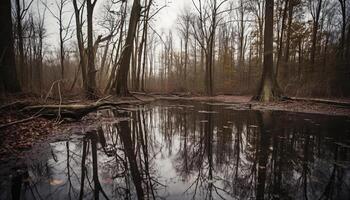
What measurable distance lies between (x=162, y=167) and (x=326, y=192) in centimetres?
227

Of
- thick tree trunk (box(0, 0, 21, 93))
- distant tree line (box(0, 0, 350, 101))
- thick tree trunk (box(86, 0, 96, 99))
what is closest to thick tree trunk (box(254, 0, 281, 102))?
distant tree line (box(0, 0, 350, 101))

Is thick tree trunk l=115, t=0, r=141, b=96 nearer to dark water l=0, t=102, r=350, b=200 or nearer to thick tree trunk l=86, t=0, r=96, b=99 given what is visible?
thick tree trunk l=86, t=0, r=96, b=99

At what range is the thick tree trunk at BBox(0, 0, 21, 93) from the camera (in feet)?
21.0

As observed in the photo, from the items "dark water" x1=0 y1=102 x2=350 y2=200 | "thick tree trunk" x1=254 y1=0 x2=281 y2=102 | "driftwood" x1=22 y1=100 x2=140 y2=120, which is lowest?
"dark water" x1=0 y1=102 x2=350 y2=200

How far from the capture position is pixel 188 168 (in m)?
2.95

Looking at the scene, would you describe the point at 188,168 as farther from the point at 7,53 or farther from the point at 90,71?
the point at 90,71

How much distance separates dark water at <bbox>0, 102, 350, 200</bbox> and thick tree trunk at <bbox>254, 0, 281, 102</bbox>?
7.39m

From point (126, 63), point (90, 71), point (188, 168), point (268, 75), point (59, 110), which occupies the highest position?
point (126, 63)

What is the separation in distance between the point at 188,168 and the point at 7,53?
804 cm

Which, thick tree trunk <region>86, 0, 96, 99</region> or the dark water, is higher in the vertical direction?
thick tree trunk <region>86, 0, 96, 99</region>

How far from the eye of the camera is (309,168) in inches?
110

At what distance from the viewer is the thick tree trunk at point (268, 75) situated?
Answer: 39.1 feet

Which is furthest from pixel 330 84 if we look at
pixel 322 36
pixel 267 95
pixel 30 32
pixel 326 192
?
pixel 30 32

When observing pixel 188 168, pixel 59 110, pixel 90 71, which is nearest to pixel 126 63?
pixel 90 71
